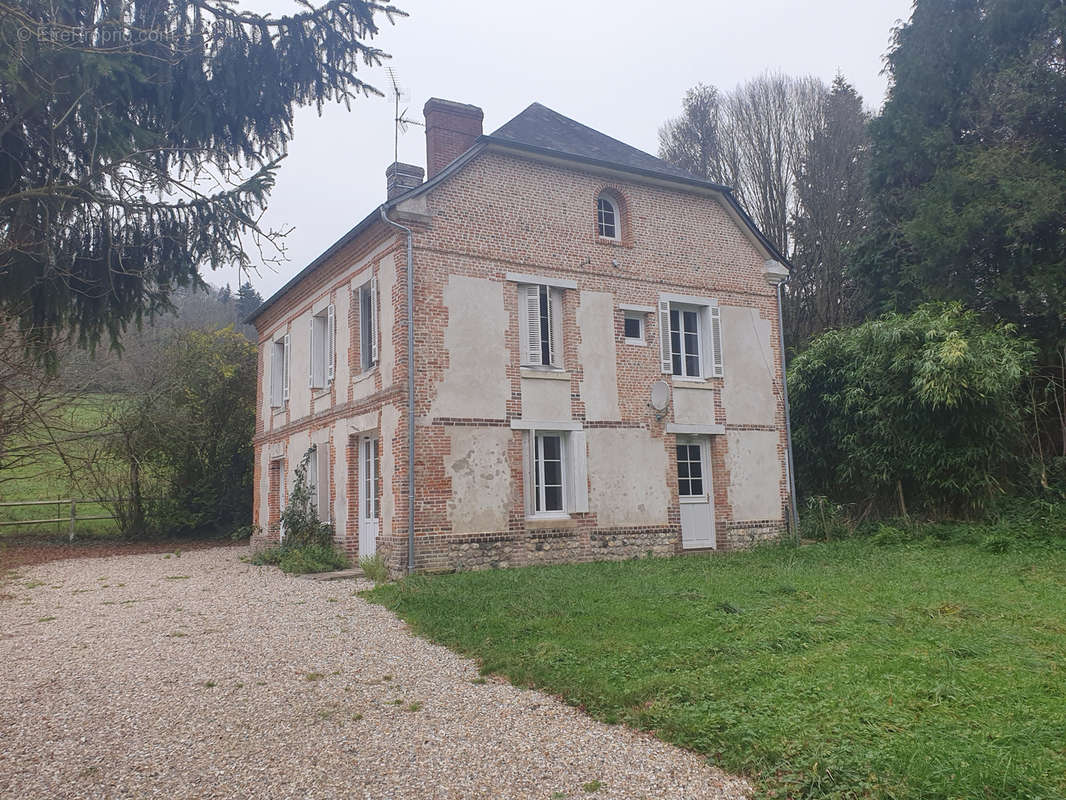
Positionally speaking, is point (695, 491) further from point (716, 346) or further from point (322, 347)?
A: point (322, 347)

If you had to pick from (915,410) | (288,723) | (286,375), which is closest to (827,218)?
(915,410)

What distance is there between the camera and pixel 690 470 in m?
14.1

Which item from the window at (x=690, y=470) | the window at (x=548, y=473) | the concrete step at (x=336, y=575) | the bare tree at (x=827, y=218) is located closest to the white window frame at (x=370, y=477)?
the concrete step at (x=336, y=575)

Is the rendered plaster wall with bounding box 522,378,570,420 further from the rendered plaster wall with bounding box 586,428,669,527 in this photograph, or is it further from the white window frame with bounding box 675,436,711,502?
the white window frame with bounding box 675,436,711,502

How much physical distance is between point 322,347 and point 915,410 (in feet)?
37.3

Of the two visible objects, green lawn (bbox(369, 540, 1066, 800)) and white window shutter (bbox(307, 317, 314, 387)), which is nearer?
green lawn (bbox(369, 540, 1066, 800))

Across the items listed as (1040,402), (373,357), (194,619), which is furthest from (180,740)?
(1040,402)

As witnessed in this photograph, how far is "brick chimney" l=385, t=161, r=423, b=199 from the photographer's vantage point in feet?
45.5

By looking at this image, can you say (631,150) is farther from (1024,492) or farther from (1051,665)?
(1051,665)

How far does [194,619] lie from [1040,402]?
15770 millimetres

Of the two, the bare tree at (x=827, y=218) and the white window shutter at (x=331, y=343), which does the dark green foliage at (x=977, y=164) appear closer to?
the bare tree at (x=827, y=218)

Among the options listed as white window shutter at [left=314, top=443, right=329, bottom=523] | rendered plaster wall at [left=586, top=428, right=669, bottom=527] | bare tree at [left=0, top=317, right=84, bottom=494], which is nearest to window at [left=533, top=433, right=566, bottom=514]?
rendered plaster wall at [left=586, top=428, right=669, bottom=527]

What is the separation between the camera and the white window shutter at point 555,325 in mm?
12984

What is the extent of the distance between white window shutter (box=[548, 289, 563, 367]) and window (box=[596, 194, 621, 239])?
170cm
